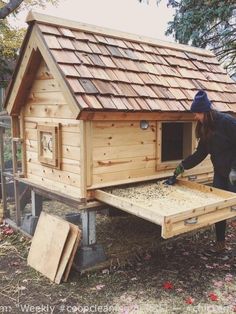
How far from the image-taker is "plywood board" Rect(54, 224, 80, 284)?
172 inches

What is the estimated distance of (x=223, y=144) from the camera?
15.1ft

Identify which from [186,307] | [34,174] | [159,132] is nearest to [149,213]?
[186,307]

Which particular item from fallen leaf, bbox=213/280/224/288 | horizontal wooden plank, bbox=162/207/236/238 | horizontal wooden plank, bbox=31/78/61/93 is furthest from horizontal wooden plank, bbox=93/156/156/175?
fallen leaf, bbox=213/280/224/288

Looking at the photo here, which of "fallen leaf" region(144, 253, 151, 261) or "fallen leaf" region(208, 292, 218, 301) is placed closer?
"fallen leaf" region(208, 292, 218, 301)

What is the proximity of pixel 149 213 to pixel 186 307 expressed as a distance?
1.17 m

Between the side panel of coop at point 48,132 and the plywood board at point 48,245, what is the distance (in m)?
0.45

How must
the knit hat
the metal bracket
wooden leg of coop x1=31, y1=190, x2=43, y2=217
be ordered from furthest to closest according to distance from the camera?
wooden leg of coop x1=31, y1=190, x2=43, y2=217 < the knit hat < the metal bracket

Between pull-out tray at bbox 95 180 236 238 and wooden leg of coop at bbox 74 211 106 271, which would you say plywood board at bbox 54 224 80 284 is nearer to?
wooden leg of coop at bbox 74 211 106 271

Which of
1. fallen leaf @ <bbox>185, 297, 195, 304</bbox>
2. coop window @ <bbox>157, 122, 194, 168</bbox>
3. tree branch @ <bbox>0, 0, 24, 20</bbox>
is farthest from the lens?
tree branch @ <bbox>0, 0, 24, 20</bbox>

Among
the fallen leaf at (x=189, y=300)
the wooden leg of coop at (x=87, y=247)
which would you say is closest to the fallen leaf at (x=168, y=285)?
the fallen leaf at (x=189, y=300)

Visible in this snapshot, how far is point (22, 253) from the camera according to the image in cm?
543

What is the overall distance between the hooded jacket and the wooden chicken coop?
41 cm

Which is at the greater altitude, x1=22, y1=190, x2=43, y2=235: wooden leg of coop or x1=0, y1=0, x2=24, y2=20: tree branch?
x1=0, y1=0, x2=24, y2=20: tree branch

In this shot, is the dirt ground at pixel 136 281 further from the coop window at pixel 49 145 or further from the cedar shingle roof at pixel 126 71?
the cedar shingle roof at pixel 126 71
